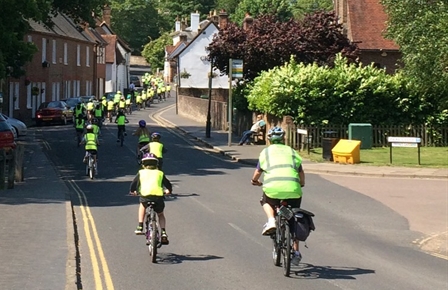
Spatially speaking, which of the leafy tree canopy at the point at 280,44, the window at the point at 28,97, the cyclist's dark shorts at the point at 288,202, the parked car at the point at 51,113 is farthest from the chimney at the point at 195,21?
the cyclist's dark shorts at the point at 288,202

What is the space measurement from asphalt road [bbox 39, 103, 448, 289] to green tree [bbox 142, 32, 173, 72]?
9601 cm

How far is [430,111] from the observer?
36938 millimetres

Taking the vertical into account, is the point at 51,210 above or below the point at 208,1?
below

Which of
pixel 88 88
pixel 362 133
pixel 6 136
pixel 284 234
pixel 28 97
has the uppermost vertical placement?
pixel 88 88

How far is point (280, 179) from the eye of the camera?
11430mm

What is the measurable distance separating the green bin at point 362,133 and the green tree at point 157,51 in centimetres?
8856

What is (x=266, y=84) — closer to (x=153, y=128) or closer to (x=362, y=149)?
(x=362, y=149)

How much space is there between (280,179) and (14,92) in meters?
43.4

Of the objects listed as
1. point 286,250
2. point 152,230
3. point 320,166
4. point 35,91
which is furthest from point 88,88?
point 286,250

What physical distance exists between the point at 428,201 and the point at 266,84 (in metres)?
16.2

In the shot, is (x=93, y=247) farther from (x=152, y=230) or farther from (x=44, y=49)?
(x=44, y=49)

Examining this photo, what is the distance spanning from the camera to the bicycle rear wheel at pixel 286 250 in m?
11.1

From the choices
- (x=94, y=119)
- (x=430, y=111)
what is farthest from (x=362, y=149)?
(x=94, y=119)

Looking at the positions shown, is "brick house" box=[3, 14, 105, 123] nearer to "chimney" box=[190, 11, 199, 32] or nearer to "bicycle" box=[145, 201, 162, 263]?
"chimney" box=[190, 11, 199, 32]
